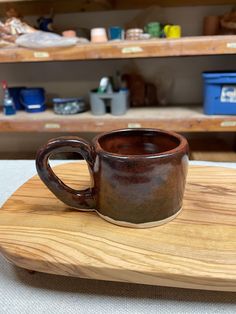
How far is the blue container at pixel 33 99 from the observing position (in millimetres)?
1271

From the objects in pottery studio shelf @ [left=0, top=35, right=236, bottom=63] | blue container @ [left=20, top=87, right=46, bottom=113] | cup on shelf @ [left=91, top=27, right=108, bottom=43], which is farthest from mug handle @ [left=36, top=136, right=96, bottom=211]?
blue container @ [left=20, top=87, right=46, bottom=113]

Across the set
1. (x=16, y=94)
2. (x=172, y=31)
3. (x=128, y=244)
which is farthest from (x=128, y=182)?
(x=16, y=94)

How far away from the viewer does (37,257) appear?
278 millimetres

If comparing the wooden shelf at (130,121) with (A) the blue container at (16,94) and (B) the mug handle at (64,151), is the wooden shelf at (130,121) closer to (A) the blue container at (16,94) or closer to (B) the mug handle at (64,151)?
(A) the blue container at (16,94)

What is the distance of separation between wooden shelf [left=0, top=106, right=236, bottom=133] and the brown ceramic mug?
2.51 feet

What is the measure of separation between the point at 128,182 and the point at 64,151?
88 mm

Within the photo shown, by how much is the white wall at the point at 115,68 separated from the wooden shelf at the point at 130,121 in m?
0.23

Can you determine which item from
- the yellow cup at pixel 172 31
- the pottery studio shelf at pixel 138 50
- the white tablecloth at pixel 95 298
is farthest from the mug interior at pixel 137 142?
the yellow cup at pixel 172 31

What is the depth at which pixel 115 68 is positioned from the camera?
56.3 inches

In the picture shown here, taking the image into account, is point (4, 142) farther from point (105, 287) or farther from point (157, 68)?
point (105, 287)

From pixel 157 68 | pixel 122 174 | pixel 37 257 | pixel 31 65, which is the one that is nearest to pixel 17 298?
pixel 37 257

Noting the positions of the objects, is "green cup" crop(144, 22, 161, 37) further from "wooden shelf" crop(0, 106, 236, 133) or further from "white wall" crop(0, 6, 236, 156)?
"wooden shelf" crop(0, 106, 236, 133)

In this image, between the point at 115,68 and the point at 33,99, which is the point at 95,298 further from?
the point at 115,68

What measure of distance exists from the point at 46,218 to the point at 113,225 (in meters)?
0.08
